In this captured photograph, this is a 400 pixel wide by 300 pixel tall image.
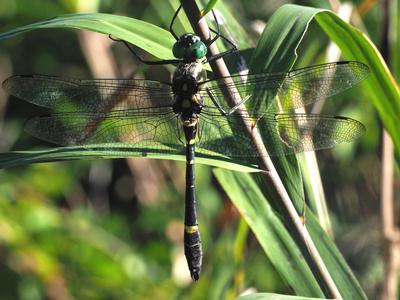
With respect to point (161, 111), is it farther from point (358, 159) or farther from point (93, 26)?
point (358, 159)

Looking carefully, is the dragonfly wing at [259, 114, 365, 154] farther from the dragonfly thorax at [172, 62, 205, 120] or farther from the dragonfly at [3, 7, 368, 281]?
the dragonfly thorax at [172, 62, 205, 120]

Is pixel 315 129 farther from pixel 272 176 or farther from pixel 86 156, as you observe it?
pixel 86 156

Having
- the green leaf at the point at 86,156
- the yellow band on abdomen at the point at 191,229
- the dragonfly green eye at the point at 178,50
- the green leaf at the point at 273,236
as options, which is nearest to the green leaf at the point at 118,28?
the dragonfly green eye at the point at 178,50

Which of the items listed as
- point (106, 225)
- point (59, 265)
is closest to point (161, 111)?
point (59, 265)

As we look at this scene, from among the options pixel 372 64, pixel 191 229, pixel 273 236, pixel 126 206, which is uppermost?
pixel 126 206

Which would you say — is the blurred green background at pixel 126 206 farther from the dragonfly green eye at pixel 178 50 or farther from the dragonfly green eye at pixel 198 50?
the dragonfly green eye at pixel 178 50

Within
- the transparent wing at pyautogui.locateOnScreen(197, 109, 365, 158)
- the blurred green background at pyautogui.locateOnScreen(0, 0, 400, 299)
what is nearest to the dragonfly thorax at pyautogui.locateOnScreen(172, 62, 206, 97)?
the transparent wing at pyautogui.locateOnScreen(197, 109, 365, 158)

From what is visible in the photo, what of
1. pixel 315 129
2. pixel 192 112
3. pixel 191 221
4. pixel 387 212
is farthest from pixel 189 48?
pixel 387 212

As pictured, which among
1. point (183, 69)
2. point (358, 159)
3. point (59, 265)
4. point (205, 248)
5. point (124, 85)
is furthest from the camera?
point (358, 159)
